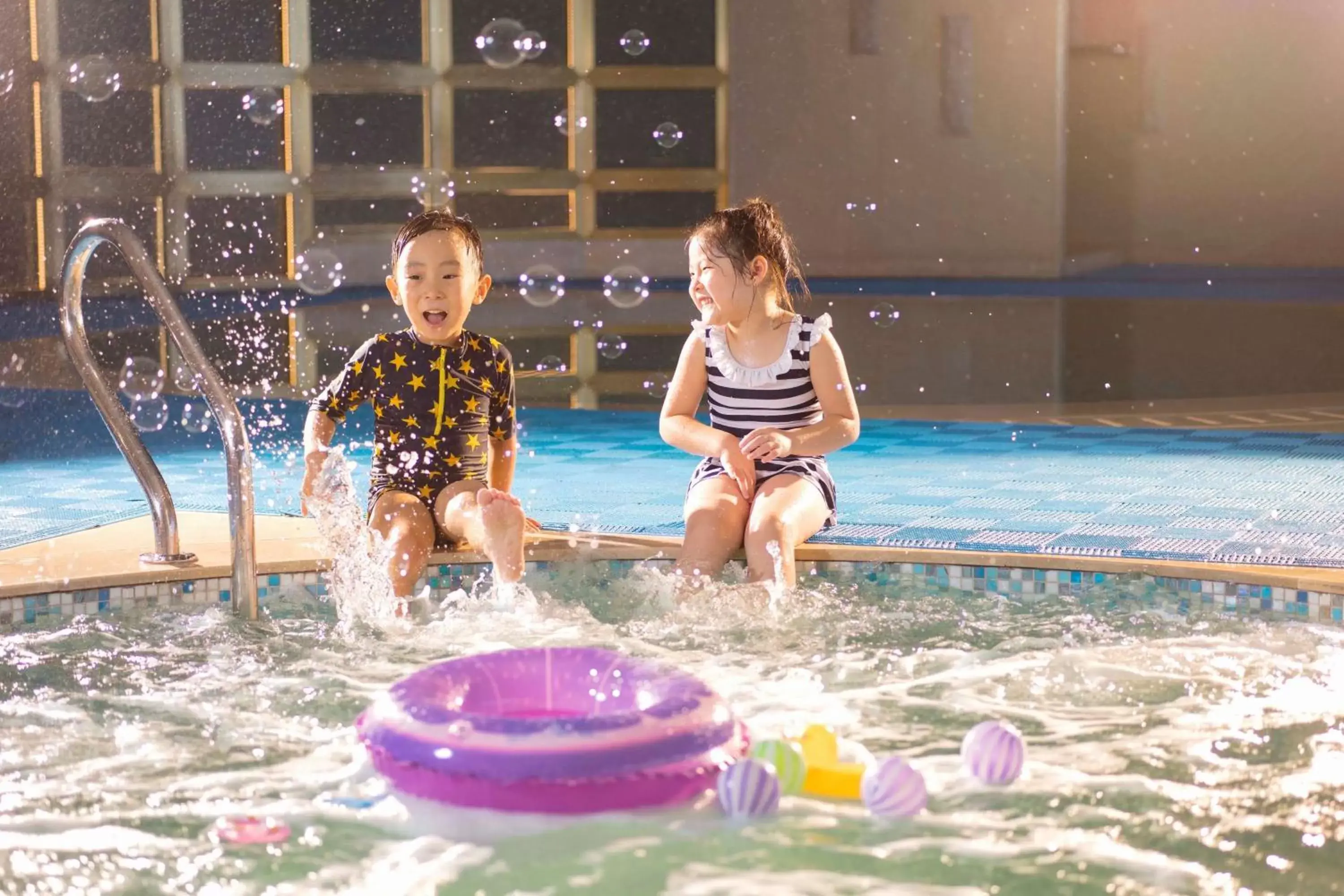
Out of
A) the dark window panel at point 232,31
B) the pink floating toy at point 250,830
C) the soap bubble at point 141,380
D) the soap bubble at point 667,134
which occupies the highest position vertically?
the dark window panel at point 232,31

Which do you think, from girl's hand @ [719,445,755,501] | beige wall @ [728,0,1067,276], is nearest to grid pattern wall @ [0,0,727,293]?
beige wall @ [728,0,1067,276]

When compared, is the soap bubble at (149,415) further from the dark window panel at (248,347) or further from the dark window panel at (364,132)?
the dark window panel at (364,132)

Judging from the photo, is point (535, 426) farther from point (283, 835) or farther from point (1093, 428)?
point (283, 835)

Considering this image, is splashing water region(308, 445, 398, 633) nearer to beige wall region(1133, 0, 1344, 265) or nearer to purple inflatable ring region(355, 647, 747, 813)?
purple inflatable ring region(355, 647, 747, 813)

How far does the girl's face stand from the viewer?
3.60 m

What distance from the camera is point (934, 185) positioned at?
13.2 meters

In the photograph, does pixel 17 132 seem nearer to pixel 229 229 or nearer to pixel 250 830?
pixel 229 229

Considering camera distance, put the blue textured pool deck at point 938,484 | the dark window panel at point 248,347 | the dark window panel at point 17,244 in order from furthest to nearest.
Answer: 1. the dark window panel at point 17,244
2. the dark window panel at point 248,347
3. the blue textured pool deck at point 938,484

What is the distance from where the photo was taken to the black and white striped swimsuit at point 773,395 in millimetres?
3664

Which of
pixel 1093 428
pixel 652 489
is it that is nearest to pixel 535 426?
pixel 652 489

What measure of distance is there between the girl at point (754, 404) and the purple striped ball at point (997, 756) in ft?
3.59

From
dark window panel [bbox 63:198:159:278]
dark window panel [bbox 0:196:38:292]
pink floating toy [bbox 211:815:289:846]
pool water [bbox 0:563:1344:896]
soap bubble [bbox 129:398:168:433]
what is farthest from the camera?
dark window panel [bbox 63:198:159:278]

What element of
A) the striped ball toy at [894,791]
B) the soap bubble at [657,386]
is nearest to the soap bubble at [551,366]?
the soap bubble at [657,386]

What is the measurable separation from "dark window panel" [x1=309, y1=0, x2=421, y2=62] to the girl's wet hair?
970 centimetres
